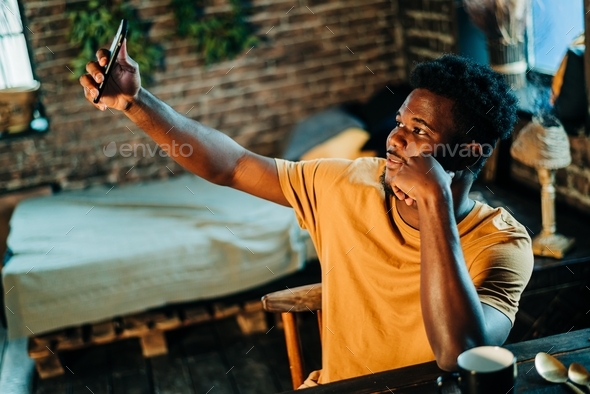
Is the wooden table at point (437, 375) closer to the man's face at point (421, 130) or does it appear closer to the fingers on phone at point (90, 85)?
the man's face at point (421, 130)

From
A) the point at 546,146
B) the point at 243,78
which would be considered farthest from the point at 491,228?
the point at 243,78

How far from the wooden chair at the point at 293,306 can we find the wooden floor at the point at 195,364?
41.1 inches

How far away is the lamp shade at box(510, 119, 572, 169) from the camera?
225cm

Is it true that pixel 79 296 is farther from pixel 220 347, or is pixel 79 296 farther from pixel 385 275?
pixel 385 275

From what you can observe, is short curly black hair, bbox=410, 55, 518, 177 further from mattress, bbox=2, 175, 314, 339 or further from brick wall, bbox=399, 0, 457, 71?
brick wall, bbox=399, 0, 457, 71

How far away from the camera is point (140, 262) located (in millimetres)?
2973

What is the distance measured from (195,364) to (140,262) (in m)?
0.51

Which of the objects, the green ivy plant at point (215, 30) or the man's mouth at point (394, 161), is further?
the green ivy plant at point (215, 30)

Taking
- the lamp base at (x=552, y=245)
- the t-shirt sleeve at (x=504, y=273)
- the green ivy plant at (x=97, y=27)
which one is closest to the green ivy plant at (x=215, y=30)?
the green ivy plant at (x=97, y=27)

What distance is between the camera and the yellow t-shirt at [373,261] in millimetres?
1461

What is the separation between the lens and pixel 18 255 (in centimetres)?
304

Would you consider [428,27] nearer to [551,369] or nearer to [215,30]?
[215,30]

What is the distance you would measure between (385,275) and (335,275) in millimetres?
147

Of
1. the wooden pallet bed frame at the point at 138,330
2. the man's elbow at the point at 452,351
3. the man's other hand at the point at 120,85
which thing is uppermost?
the man's other hand at the point at 120,85
